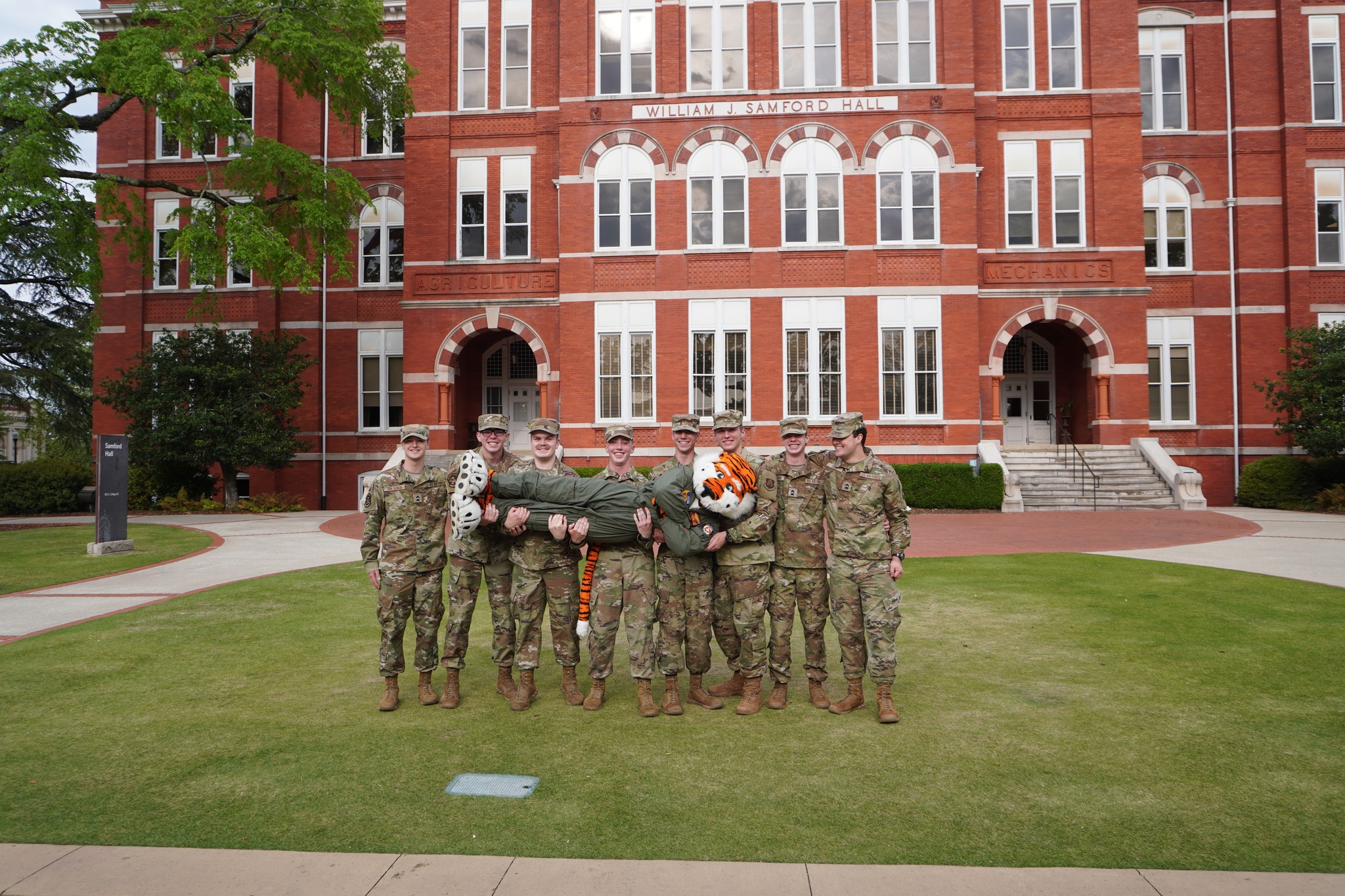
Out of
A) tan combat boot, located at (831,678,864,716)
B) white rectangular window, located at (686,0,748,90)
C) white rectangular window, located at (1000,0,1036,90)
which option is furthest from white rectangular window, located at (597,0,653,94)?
tan combat boot, located at (831,678,864,716)

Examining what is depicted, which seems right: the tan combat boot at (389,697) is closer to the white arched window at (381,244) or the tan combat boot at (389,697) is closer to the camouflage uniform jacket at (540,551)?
the camouflage uniform jacket at (540,551)

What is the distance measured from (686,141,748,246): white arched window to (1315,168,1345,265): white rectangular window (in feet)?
57.2

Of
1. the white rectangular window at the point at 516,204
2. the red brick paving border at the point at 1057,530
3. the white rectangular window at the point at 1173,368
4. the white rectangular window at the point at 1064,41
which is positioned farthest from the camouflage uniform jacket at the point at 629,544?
the white rectangular window at the point at 1173,368

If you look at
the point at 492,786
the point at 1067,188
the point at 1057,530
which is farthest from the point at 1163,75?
the point at 492,786

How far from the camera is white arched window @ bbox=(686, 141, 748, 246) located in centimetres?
2252

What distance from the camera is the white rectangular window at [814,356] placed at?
22.3 m

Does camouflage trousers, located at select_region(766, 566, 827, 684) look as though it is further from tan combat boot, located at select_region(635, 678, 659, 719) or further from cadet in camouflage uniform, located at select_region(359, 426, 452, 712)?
cadet in camouflage uniform, located at select_region(359, 426, 452, 712)

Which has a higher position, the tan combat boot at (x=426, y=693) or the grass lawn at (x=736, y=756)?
the tan combat boot at (x=426, y=693)

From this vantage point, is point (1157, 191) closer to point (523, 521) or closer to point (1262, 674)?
point (1262, 674)

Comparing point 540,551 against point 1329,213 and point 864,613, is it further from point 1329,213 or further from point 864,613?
point 1329,213

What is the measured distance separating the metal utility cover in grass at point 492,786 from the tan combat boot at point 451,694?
1332 mm

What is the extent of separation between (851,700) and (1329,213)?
27.6 m

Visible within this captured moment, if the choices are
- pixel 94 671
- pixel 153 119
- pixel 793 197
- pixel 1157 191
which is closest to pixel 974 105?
pixel 793 197

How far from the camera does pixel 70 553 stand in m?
14.6
